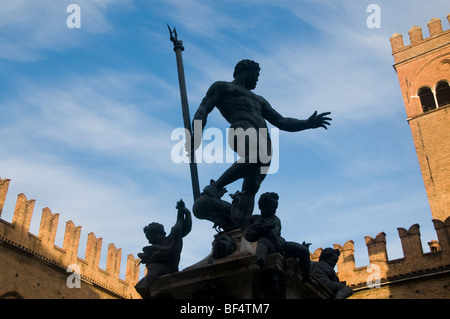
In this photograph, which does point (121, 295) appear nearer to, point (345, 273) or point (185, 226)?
point (345, 273)

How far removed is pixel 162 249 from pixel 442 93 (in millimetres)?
33179

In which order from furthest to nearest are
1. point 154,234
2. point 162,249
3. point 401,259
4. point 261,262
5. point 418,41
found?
1. point 418,41
2. point 401,259
3. point 154,234
4. point 162,249
5. point 261,262

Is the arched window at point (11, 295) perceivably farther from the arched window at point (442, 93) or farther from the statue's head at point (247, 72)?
the arched window at point (442, 93)

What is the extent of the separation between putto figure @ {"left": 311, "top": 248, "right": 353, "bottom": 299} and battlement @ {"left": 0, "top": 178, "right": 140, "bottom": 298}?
62.1 ft

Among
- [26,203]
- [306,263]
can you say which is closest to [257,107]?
[306,263]

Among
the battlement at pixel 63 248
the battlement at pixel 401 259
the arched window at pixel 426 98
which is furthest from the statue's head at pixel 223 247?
the arched window at pixel 426 98

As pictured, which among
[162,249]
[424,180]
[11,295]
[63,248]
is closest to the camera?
[162,249]

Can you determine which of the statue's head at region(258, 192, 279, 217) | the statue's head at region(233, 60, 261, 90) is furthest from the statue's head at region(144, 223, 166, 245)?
the statue's head at region(233, 60, 261, 90)

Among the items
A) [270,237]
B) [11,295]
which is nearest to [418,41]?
[11,295]

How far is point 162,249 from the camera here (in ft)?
14.5

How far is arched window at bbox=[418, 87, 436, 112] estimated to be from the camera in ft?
113

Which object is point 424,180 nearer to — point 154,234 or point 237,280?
point 154,234

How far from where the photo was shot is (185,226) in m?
4.61
